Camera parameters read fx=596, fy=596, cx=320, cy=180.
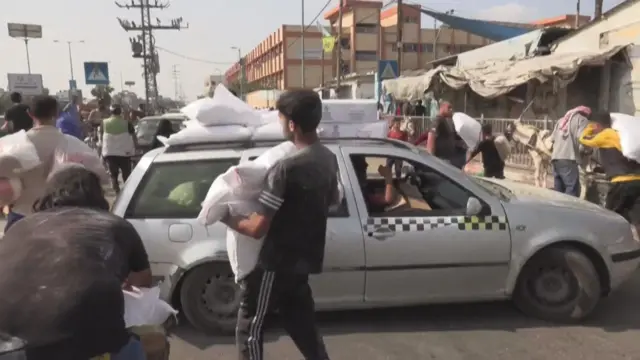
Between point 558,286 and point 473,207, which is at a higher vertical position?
point 473,207

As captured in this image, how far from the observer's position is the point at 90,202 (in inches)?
88.1

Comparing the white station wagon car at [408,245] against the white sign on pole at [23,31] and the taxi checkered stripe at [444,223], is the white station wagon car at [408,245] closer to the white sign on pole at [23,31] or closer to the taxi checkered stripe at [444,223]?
the taxi checkered stripe at [444,223]

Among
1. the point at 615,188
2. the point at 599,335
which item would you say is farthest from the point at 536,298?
the point at 615,188

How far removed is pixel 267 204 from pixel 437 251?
1.99m

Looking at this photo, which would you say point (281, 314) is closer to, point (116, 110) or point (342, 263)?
point (342, 263)

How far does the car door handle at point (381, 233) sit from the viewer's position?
14.4 feet

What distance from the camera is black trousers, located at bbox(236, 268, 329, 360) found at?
303 cm

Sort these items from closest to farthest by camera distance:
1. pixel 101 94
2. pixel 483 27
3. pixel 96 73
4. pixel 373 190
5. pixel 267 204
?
pixel 267 204 → pixel 373 190 → pixel 101 94 → pixel 96 73 → pixel 483 27

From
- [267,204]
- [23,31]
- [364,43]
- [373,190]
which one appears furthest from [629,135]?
[364,43]

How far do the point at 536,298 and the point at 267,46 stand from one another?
8440 centimetres

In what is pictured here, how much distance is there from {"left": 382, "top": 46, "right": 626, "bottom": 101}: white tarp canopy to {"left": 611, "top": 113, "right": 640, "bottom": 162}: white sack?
6764 mm

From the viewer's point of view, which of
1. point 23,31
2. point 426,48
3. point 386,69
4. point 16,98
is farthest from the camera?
point 426,48

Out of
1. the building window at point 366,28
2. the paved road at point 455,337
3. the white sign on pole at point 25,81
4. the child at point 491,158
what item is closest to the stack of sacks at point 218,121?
the paved road at point 455,337

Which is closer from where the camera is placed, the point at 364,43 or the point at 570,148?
the point at 570,148
